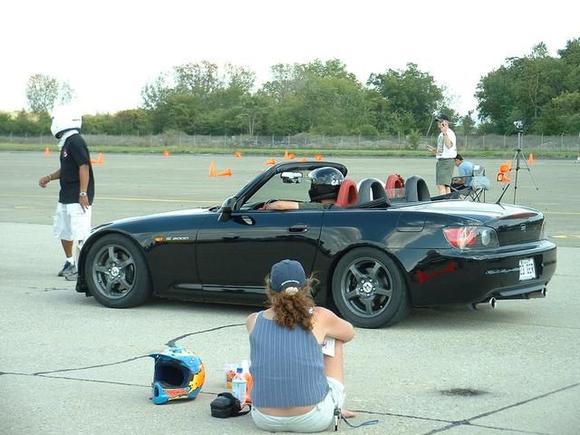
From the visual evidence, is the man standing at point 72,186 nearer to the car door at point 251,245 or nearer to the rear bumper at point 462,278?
the car door at point 251,245

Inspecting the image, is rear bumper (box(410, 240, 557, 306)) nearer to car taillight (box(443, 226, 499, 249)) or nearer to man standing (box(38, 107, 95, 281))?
car taillight (box(443, 226, 499, 249))

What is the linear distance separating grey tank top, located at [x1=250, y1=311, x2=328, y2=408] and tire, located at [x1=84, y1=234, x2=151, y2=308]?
12.9 ft

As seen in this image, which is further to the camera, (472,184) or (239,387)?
(472,184)

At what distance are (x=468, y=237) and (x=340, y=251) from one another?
1010mm

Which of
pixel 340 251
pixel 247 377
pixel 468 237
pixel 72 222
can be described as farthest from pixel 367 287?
pixel 72 222

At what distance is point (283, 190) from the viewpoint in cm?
936

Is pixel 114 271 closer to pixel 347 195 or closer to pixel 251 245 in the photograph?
pixel 251 245

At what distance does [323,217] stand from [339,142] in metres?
87.0

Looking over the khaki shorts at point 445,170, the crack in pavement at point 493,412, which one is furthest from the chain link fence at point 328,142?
the crack in pavement at point 493,412

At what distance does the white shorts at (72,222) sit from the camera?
1124 centimetres

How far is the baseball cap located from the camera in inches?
220

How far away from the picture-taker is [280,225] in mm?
8930

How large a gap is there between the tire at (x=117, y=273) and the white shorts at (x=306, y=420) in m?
4.06

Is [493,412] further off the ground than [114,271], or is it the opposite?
[114,271]
